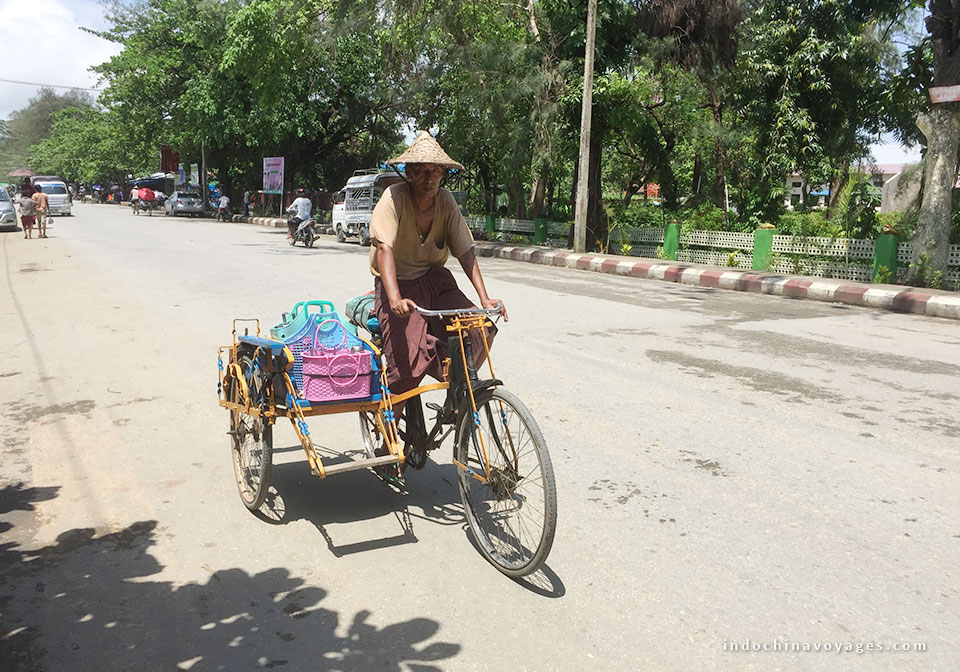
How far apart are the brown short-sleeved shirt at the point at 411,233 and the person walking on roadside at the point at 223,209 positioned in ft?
120

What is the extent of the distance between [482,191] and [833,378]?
24.1m

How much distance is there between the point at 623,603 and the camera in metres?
2.89

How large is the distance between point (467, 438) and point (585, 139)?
16.0 m

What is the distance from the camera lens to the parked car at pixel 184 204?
4162 cm

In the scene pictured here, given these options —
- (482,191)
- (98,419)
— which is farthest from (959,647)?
(482,191)

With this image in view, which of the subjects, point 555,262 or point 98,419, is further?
point 555,262

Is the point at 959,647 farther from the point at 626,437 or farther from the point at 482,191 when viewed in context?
the point at 482,191

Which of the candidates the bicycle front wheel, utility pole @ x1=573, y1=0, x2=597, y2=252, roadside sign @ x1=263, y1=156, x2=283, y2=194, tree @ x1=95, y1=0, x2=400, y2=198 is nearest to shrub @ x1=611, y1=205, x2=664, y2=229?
utility pole @ x1=573, y1=0, x2=597, y2=252

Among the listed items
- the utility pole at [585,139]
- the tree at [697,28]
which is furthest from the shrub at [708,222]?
the tree at [697,28]

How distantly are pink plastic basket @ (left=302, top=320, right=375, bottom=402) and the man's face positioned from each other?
0.82 meters

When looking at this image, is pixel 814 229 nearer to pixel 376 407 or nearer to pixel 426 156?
pixel 426 156

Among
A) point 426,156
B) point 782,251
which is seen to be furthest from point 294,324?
point 782,251

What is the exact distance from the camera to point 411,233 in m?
3.67

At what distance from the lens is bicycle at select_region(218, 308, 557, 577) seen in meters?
3.11
